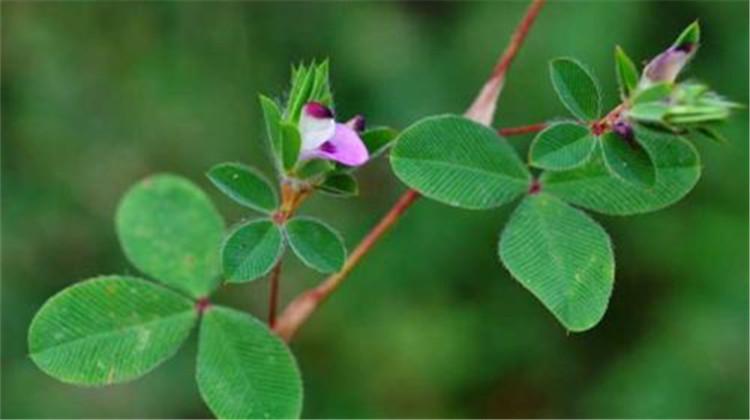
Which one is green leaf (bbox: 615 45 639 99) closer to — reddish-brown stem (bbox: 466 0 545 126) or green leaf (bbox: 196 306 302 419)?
reddish-brown stem (bbox: 466 0 545 126)

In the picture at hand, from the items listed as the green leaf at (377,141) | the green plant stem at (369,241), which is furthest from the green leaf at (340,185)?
the green plant stem at (369,241)

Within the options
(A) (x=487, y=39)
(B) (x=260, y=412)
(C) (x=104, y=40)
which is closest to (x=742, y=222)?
(A) (x=487, y=39)

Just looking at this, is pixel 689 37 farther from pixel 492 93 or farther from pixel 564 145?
pixel 492 93

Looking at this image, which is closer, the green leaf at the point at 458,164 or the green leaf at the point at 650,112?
the green leaf at the point at 650,112

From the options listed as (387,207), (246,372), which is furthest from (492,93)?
(387,207)

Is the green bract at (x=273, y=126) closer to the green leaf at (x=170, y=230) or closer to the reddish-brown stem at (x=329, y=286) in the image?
the reddish-brown stem at (x=329, y=286)

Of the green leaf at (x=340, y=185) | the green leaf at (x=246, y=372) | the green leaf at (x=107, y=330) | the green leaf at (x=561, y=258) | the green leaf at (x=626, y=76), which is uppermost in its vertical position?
the green leaf at (x=626, y=76)

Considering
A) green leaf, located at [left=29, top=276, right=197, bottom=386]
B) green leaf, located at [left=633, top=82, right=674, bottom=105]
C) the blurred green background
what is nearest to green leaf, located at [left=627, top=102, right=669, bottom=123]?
green leaf, located at [left=633, top=82, right=674, bottom=105]
